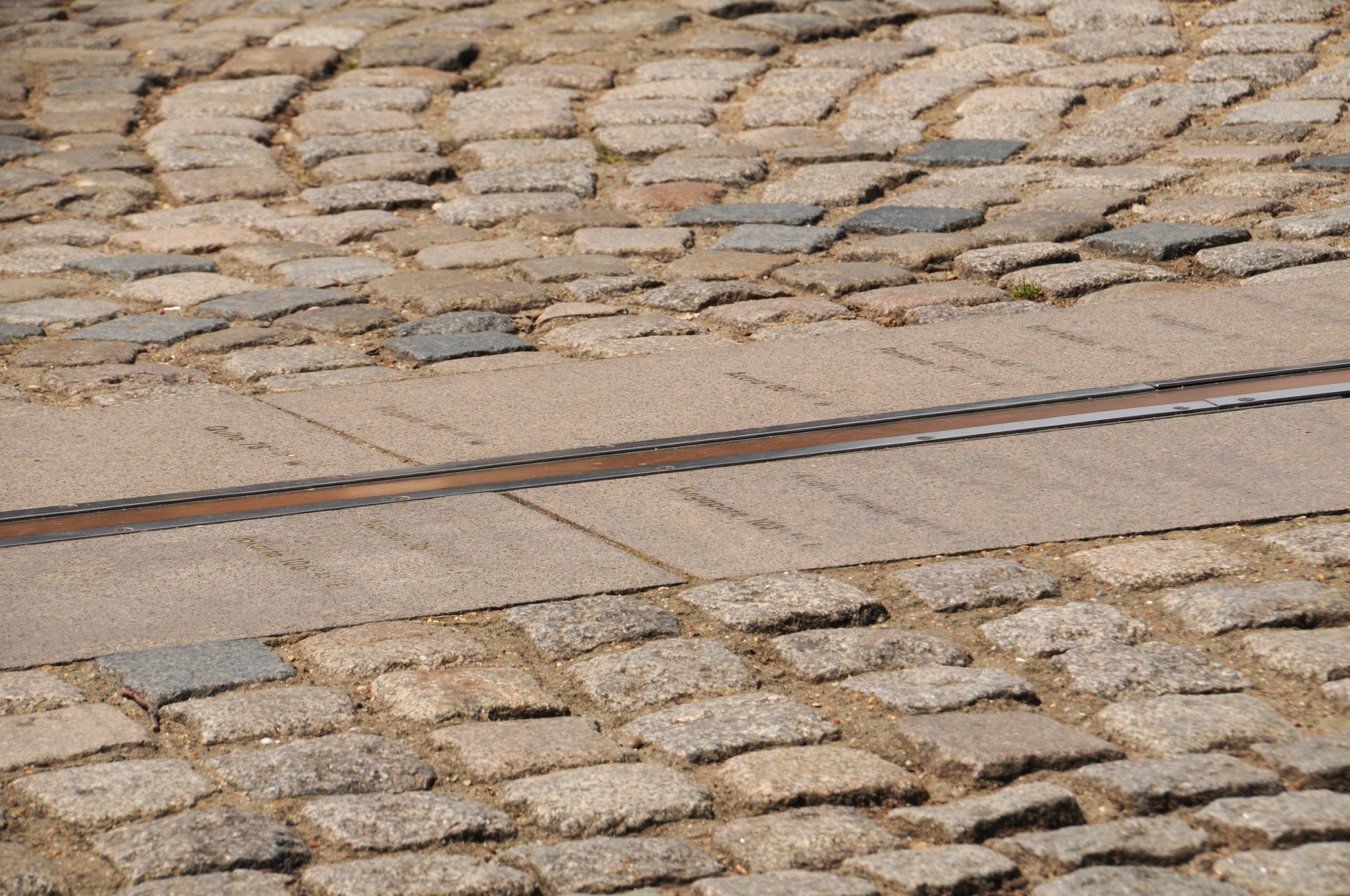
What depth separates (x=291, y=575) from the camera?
128 inches

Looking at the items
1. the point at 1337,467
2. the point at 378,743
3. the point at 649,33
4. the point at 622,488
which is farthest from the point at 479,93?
the point at 378,743

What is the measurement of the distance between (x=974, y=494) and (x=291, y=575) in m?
1.38

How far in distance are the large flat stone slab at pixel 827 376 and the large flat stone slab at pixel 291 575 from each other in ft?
1.47

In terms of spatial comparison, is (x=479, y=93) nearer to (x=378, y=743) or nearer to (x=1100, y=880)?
(x=378, y=743)

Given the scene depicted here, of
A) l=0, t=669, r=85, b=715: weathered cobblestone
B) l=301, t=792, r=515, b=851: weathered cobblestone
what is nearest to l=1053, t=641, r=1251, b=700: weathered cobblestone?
l=301, t=792, r=515, b=851: weathered cobblestone

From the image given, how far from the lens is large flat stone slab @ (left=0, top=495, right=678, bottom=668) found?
9.96 ft

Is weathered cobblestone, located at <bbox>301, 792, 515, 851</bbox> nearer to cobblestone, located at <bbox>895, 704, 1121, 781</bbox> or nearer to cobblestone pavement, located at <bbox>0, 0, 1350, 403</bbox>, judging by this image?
Answer: cobblestone, located at <bbox>895, 704, 1121, 781</bbox>

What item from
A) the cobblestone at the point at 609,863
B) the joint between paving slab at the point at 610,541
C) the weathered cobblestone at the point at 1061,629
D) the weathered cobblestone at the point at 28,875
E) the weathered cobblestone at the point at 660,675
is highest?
the weathered cobblestone at the point at 28,875

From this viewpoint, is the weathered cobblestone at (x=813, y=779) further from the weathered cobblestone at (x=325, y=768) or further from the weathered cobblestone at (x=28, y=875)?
the weathered cobblestone at (x=28, y=875)

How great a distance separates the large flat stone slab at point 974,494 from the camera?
11.0 feet

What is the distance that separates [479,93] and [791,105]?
1.42 meters

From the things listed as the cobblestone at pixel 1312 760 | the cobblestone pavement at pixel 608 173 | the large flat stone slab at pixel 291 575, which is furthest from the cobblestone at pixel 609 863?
the cobblestone pavement at pixel 608 173

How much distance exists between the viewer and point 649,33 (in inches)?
Answer: 335

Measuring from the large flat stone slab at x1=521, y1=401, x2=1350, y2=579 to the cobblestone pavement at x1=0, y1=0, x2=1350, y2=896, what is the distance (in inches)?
Result: 3.6
